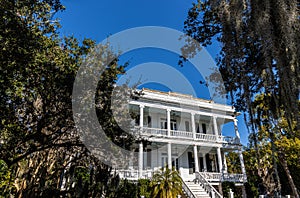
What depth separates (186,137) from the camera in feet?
53.0

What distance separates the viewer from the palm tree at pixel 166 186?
35.3ft

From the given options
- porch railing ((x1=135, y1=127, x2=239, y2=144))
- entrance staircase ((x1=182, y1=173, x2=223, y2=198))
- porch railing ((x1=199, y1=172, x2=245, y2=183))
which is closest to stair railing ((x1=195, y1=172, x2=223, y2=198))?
entrance staircase ((x1=182, y1=173, x2=223, y2=198))

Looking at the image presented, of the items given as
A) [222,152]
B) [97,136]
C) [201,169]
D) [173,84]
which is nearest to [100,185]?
[97,136]

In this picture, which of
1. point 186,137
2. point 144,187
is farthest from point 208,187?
point 186,137

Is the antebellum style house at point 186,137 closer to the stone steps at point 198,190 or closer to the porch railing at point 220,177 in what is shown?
the porch railing at point 220,177

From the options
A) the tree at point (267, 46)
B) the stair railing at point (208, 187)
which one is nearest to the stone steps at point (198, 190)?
the stair railing at point (208, 187)

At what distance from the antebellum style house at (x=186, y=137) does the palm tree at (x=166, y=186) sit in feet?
8.60

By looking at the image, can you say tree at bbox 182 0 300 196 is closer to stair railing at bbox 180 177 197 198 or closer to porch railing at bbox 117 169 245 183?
stair railing at bbox 180 177 197 198

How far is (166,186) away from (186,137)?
575 cm

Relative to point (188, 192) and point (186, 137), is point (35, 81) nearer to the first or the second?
point (188, 192)

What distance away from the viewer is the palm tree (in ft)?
35.3

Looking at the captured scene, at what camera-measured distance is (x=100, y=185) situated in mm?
6340

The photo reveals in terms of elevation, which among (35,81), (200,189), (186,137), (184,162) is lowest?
(200,189)

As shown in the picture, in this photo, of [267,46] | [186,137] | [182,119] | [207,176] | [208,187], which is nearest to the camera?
[267,46]
